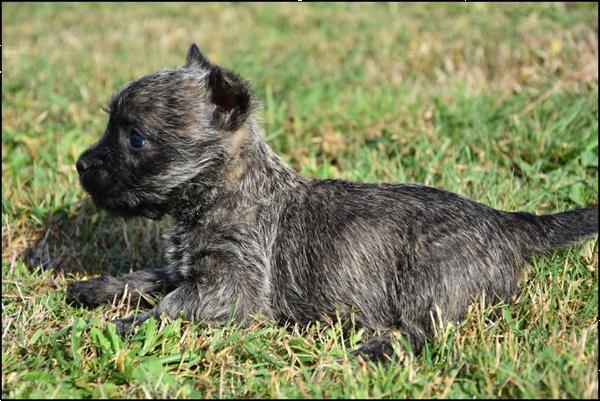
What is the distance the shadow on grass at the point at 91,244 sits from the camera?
5.00m

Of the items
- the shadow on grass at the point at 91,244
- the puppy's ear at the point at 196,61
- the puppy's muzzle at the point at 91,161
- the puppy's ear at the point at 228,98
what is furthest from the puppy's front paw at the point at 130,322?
the puppy's ear at the point at 196,61

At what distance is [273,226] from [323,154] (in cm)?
228

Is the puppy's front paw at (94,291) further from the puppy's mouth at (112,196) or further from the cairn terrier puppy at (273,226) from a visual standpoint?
the puppy's mouth at (112,196)

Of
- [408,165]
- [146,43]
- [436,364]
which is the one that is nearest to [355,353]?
[436,364]

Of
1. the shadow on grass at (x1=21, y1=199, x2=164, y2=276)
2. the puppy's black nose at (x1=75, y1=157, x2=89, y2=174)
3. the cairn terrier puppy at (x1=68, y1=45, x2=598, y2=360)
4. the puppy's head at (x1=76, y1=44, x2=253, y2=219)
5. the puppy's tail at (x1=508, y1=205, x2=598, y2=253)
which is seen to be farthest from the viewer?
the shadow on grass at (x1=21, y1=199, x2=164, y2=276)

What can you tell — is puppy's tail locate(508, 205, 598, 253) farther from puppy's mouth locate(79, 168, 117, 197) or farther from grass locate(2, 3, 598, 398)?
puppy's mouth locate(79, 168, 117, 197)

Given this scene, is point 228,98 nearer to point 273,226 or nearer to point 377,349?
point 273,226

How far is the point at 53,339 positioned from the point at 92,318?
1.29 ft

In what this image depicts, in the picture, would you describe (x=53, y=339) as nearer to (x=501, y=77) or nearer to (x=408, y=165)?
(x=408, y=165)

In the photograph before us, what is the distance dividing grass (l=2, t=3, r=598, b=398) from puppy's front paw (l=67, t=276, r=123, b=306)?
0.09 meters

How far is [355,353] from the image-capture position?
358 centimetres

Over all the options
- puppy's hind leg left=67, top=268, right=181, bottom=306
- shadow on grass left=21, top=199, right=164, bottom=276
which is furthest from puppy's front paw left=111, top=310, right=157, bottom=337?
shadow on grass left=21, top=199, right=164, bottom=276

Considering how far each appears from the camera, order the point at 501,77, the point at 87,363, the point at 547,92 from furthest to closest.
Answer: the point at 501,77, the point at 547,92, the point at 87,363

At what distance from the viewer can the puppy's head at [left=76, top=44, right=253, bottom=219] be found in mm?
3979
